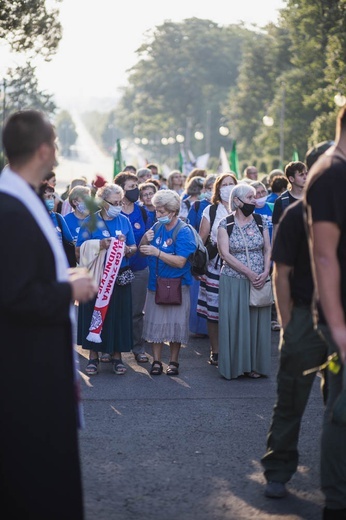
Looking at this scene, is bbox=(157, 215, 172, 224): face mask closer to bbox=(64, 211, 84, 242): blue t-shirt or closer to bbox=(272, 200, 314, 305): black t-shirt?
bbox=(64, 211, 84, 242): blue t-shirt

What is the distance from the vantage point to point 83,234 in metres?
9.98

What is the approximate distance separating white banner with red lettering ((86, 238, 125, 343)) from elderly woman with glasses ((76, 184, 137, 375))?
0.47 ft

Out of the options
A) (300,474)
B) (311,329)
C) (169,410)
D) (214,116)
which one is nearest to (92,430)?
(169,410)

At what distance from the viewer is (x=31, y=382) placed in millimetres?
4242

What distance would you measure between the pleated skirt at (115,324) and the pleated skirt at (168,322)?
182mm

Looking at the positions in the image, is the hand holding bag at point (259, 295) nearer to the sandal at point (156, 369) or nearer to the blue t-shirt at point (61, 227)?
the sandal at point (156, 369)

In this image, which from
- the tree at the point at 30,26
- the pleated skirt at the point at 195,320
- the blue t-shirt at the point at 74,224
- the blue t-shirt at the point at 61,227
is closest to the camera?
the blue t-shirt at the point at 61,227

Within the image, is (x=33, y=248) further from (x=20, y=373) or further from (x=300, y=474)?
(x=300, y=474)

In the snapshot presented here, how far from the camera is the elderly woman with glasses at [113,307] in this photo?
32.6 ft

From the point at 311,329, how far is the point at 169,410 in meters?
2.90

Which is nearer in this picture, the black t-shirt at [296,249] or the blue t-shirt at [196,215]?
the black t-shirt at [296,249]

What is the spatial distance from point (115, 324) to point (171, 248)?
88cm

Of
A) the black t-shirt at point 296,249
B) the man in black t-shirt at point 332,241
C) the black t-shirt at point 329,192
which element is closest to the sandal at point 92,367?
the black t-shirt at point 296,249

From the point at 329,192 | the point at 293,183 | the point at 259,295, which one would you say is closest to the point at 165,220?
the point at 259,295
